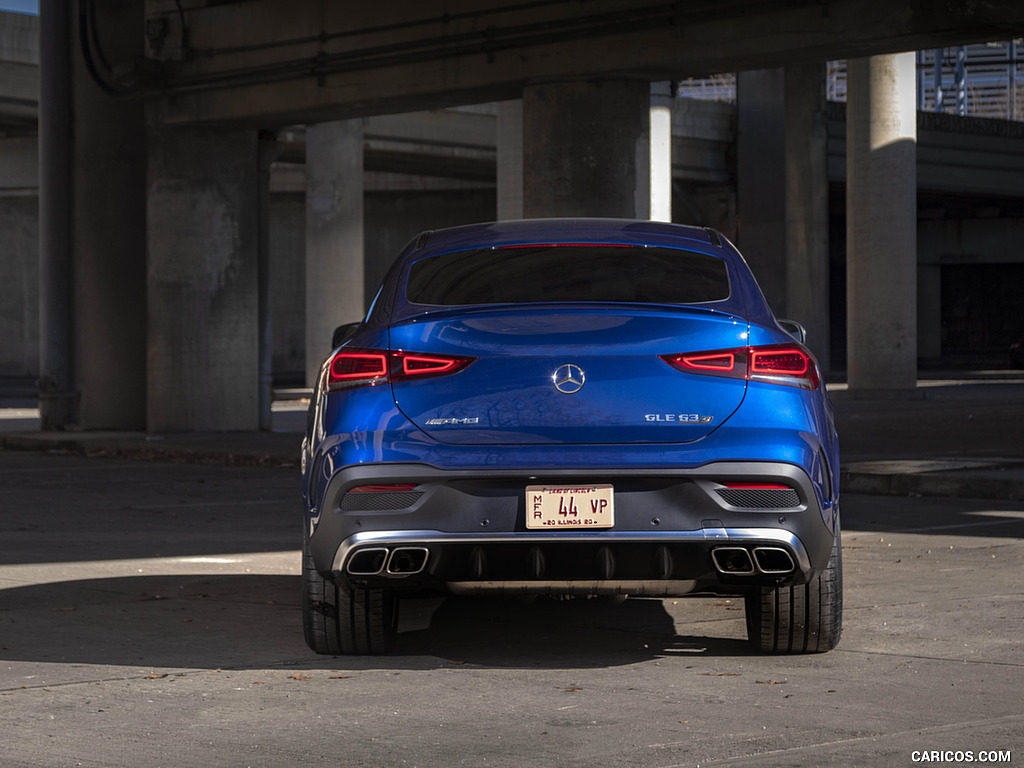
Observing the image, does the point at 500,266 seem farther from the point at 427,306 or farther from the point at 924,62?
the point at 924,62

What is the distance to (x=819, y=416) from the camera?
5719 mm

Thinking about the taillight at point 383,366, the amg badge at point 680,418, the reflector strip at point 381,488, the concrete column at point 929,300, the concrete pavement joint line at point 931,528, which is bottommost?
the concrete pavement joint line at point 931,528

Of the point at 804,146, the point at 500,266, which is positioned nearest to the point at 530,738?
the point at 500,266

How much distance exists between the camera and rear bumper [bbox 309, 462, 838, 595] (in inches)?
214

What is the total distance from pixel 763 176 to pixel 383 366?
44.6 meters

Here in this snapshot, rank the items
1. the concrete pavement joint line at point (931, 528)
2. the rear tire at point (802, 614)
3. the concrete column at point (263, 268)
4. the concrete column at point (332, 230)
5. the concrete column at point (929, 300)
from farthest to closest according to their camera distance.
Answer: the concrete column at point (929, 300)
the concrete column at point (332, 230)
the concrete column at point (263, 268)
the concrete pavement joint line at point (931, 528)
the rear tire at point (802, 614)

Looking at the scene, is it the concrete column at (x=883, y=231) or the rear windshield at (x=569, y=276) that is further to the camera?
the concrete column at (x=883, y=231)

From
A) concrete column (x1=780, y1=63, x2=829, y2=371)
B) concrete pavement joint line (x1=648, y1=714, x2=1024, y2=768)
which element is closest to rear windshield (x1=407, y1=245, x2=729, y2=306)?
concrete pavement joint line (x1=648, y1=714, x2=1024, y2=768)

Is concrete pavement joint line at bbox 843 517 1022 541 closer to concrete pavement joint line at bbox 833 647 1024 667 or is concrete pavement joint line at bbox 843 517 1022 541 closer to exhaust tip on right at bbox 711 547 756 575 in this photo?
concrete pavement joint line at bbox 833 647 1024 667

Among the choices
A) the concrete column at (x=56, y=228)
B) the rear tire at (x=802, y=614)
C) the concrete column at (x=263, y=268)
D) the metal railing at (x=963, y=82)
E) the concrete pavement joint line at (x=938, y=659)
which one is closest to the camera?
the concrete pavement joint line at (x=938, y=659)

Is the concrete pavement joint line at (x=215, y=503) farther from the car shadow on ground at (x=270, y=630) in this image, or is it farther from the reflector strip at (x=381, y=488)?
the reflector strip at (x=381, y=488)

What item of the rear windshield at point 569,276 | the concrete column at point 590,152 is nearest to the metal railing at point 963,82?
the concrete column at point 590,152

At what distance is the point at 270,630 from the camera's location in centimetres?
668

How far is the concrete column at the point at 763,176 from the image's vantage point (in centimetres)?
4800
